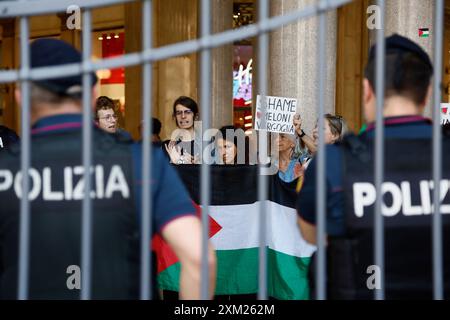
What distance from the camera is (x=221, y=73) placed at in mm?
11805

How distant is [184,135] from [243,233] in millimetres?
1462

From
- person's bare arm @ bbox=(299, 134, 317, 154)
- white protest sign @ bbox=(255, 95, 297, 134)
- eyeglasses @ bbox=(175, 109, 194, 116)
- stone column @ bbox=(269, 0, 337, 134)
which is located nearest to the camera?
eyeglasses @ bbox=(175, 109, 194, 116)

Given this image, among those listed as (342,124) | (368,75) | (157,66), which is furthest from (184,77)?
(368,75)

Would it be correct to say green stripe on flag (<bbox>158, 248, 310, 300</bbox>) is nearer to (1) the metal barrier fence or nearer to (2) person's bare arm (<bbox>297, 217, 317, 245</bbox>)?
(2) person's bare arm (<bbox>297, 217, 317, 245</bbox>)

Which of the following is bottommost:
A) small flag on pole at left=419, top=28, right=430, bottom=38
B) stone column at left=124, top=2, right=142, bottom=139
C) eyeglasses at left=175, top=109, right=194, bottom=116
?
eyeglasses at left=175, top=109, right=194, bottom=116

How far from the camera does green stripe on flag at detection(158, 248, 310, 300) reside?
595 cm

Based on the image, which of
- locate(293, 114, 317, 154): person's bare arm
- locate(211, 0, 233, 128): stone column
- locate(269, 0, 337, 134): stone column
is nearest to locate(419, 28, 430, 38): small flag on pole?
locate(269, 0, 337, 134): stone column

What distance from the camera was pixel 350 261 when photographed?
2.47 metres

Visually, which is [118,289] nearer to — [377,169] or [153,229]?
[153,229]

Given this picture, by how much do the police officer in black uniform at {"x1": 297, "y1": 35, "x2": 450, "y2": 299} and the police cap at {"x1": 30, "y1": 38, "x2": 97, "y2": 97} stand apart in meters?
0.88

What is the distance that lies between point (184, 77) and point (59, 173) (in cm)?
1133

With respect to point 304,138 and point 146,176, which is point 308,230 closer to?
point 146,176

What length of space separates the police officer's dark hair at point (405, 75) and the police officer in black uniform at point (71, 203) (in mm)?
838
